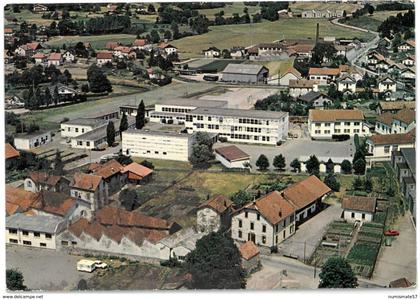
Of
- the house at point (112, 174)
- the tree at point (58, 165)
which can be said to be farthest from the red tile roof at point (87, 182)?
the tree at point (58, 165)

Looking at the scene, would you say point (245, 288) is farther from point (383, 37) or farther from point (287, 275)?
point (383, 37)

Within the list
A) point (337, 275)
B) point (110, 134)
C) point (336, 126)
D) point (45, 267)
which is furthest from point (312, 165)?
point (45, 267)

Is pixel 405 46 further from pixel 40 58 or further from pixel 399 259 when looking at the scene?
pixel 399 259

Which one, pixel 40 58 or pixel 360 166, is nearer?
pixel 360 166

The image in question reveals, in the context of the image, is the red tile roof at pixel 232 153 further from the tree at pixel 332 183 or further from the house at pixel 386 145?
the house at pixel 386 145

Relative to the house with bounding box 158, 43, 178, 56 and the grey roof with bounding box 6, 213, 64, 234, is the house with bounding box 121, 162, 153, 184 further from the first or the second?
the house with bounding box 158, 43, 178, 56
